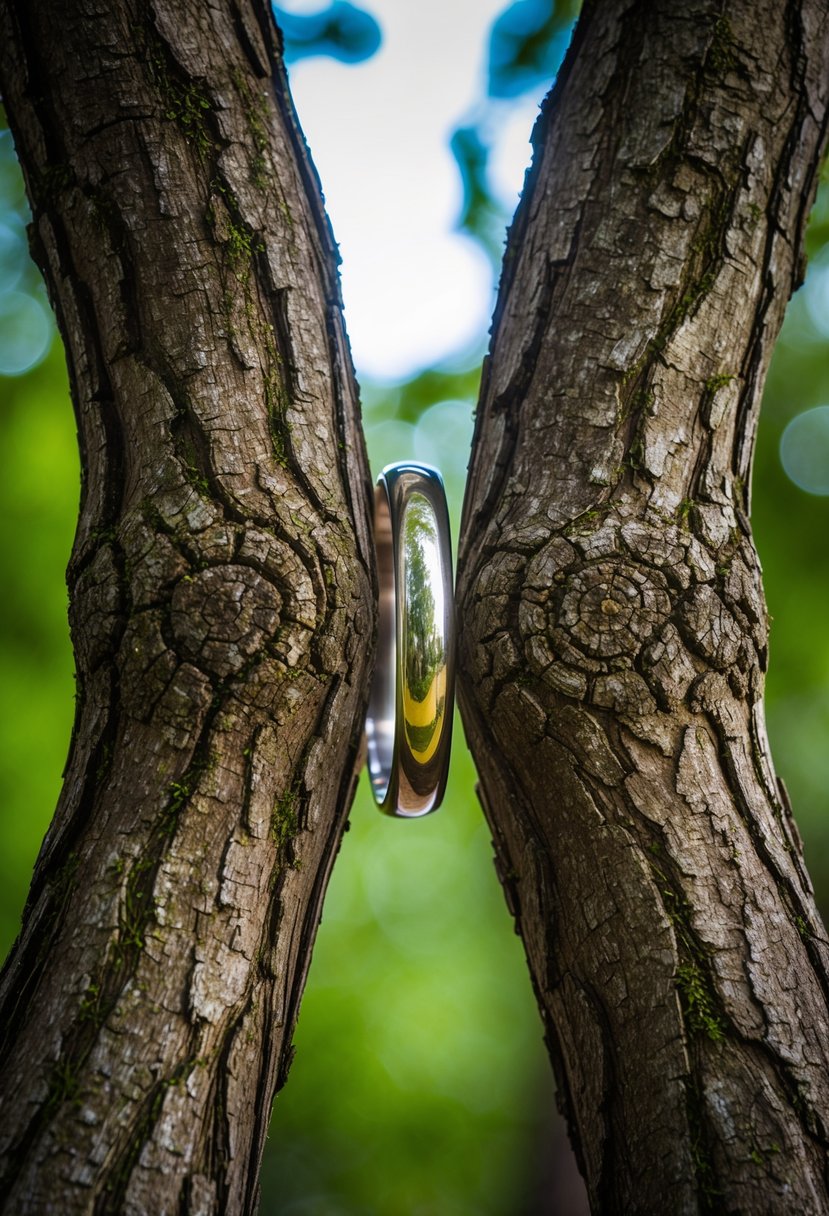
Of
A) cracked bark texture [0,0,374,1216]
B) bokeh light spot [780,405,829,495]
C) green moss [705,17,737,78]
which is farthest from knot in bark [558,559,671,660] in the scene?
bokeh light spot [780,405,829,495]

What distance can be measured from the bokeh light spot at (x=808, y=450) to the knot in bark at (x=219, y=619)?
2823mm

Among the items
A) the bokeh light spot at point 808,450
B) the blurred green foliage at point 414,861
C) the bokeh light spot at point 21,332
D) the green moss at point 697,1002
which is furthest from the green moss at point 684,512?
the bokeh light spot at point 21,332

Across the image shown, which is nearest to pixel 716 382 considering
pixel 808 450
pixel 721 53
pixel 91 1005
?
pixel 721 53

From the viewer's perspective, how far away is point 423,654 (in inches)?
48.3

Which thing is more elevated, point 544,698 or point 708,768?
point 544,698

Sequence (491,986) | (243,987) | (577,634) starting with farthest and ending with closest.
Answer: (491,986)
(577,634)
(243,987)

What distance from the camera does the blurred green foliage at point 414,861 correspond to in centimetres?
306

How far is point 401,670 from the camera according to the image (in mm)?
1225

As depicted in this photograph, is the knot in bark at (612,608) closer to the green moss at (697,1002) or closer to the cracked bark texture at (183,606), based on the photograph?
the cracked bark texture at (183,606)

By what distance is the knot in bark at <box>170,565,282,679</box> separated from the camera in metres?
1.10

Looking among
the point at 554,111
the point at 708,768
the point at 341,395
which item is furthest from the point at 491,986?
the point at 554,111

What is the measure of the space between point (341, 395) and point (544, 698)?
2.05ft

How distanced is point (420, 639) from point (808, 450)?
8.98ft

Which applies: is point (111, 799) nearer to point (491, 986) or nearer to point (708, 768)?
point (708, 768)
